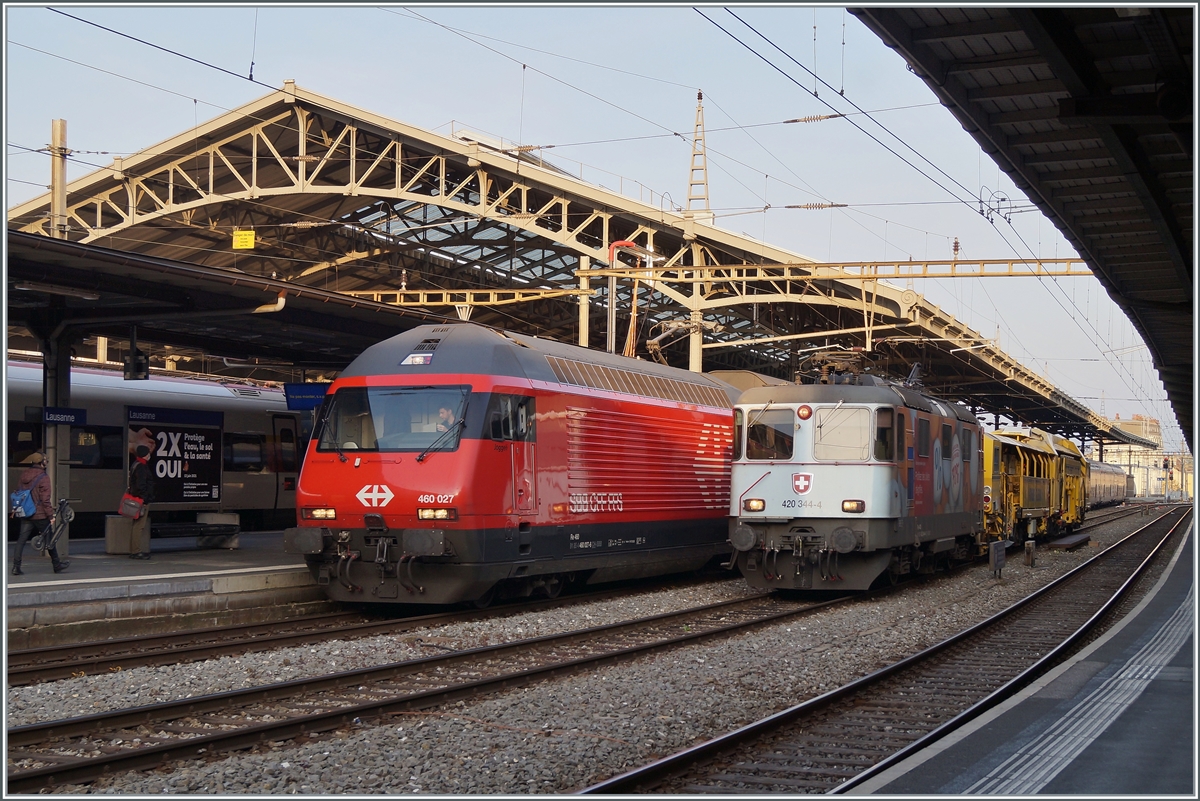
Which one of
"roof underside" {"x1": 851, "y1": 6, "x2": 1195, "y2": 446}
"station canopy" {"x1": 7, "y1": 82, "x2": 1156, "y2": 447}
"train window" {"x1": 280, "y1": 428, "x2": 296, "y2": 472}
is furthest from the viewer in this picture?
"train window" {"x1": 280, "y1": 428, "x2": 296, "y2": 472}

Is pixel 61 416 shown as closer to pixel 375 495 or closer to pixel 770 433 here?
pixel 375 495

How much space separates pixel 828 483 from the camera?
15.8 metres

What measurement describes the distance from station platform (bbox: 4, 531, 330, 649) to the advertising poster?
11.8 ft

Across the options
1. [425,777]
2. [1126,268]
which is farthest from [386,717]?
[1126,268]

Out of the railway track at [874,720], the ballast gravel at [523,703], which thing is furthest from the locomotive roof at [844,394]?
the railway track at [874,720]

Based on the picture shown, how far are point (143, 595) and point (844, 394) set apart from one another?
9821mm

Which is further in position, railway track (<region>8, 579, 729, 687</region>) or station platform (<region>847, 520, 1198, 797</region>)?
railway track (<region>8, 579, 729, 687</region>)

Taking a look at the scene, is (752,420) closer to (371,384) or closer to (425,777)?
(371,384)

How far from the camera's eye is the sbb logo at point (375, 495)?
13250 millimetres

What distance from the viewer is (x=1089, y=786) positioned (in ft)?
20.0

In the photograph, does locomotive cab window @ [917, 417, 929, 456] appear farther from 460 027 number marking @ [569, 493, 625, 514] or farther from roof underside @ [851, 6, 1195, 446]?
460 027 number marking @ [569, 493, 625, 514]

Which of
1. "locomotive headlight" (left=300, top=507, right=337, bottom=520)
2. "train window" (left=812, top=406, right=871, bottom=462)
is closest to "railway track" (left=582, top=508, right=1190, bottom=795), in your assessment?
"train window" (left=812, top=406, right=871, bottom=462)

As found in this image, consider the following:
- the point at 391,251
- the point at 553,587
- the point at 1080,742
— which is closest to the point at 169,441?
the point at 553,587

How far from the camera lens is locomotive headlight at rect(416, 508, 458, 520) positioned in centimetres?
1295
